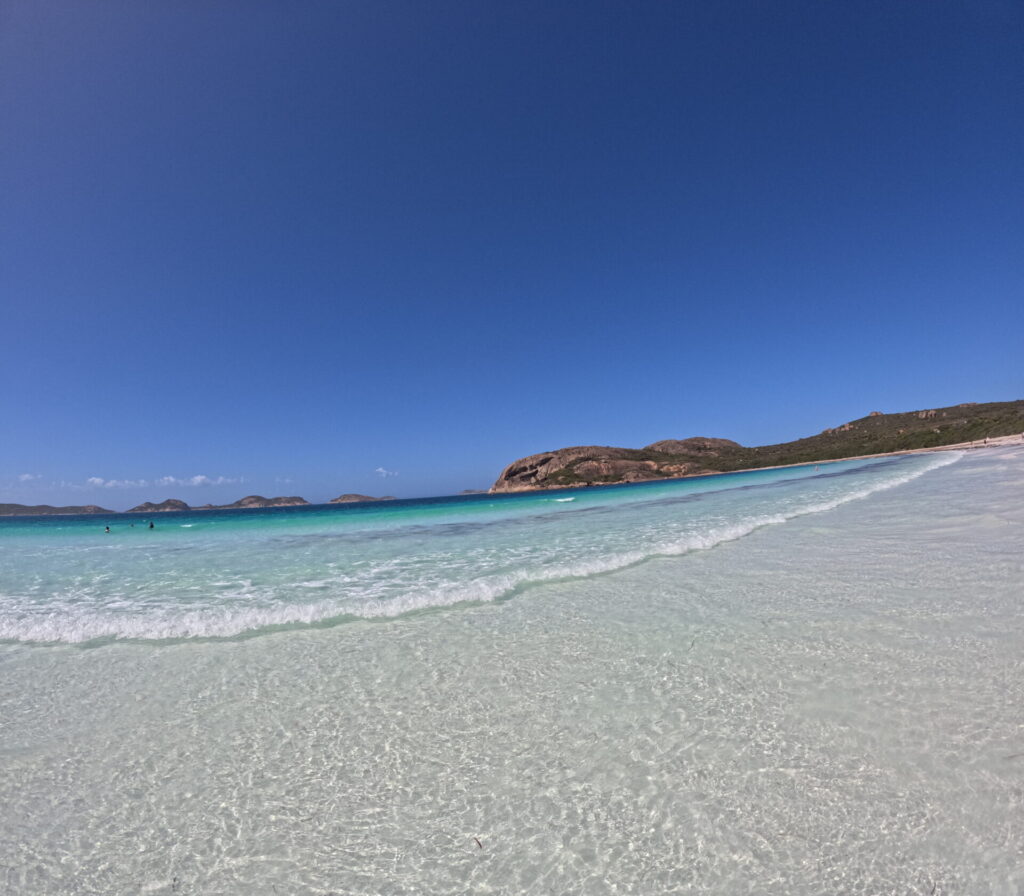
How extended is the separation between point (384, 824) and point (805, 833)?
2.43 m

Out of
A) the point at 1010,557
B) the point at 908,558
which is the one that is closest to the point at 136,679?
the point at 908,558

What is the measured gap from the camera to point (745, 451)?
507 feet

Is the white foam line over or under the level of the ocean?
over

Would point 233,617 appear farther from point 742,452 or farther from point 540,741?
point 742,452

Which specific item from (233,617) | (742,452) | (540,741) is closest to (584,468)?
(742,452)

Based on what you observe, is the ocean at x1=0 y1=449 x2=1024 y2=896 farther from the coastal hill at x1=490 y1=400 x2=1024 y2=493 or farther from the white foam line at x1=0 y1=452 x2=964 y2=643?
the coastal hill at x1=490 y1=400 x2=1024 y2=493

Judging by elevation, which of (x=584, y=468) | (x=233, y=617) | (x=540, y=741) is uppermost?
(x=584, y=468)

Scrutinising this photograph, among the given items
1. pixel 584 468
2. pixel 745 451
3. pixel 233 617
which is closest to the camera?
pixel 233 617

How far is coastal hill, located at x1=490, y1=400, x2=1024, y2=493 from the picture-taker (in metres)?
97.9

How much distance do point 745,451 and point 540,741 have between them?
170 meters

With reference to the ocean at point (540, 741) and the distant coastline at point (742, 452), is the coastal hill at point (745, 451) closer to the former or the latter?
the distant coastline at point (742, 452)

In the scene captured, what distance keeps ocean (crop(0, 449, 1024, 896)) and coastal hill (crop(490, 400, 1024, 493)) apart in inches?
4445

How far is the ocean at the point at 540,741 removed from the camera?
247 cm

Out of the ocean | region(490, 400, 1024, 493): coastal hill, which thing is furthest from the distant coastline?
the ocean
